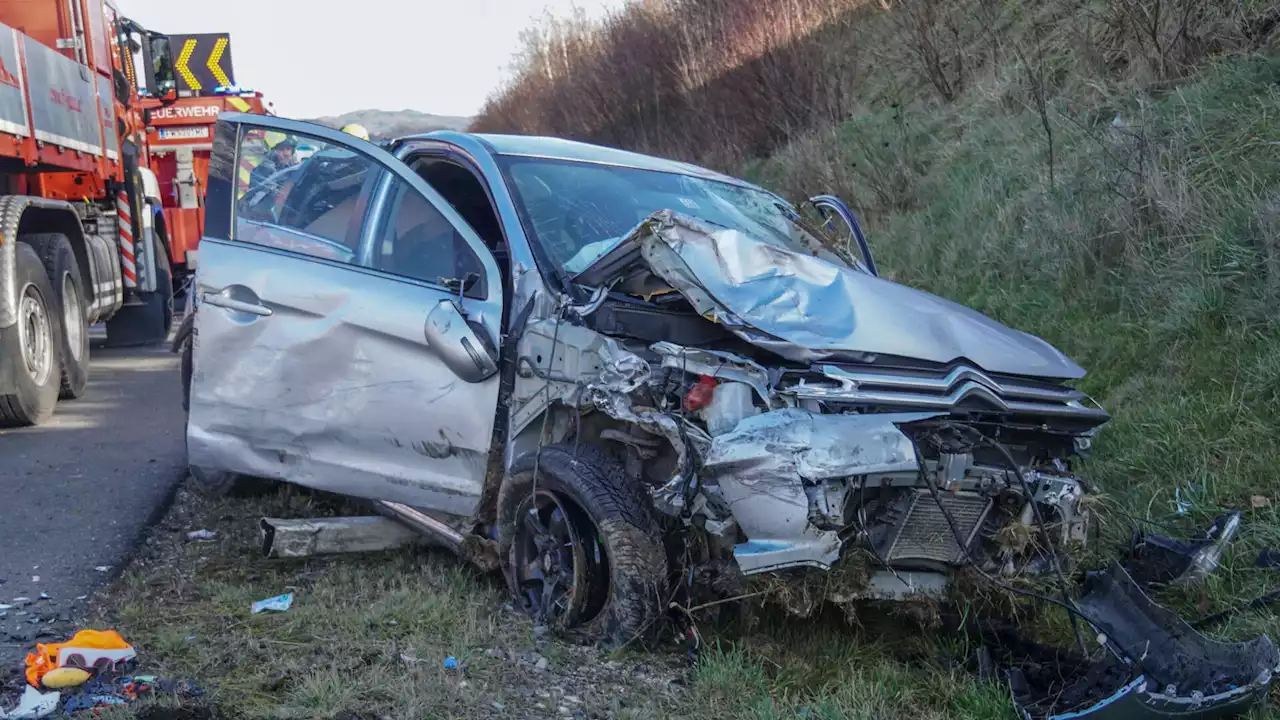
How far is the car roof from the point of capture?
4738 millimetres

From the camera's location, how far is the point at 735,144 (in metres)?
13.1

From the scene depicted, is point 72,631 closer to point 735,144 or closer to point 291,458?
point 291,458

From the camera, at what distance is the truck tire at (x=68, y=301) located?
8.24 meters

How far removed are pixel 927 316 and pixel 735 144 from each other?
9565 millimetres

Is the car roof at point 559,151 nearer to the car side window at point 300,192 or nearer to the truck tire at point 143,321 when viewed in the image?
the car side window at point 300,192

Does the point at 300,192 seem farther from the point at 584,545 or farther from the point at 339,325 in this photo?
the point at 584,545

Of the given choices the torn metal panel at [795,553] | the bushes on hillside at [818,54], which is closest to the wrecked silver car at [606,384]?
the torn metal panel at [795,553]

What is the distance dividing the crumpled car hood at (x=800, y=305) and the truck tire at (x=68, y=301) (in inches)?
232

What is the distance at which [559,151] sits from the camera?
4.89 meters

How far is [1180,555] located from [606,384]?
2.16 metres

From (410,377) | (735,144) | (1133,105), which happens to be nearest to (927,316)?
(410,377)

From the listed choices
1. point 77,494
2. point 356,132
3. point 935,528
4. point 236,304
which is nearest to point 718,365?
point 935,528

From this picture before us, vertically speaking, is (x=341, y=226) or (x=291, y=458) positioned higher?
(x=341, y=226)

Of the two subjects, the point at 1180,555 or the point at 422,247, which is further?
the point at 422,247
